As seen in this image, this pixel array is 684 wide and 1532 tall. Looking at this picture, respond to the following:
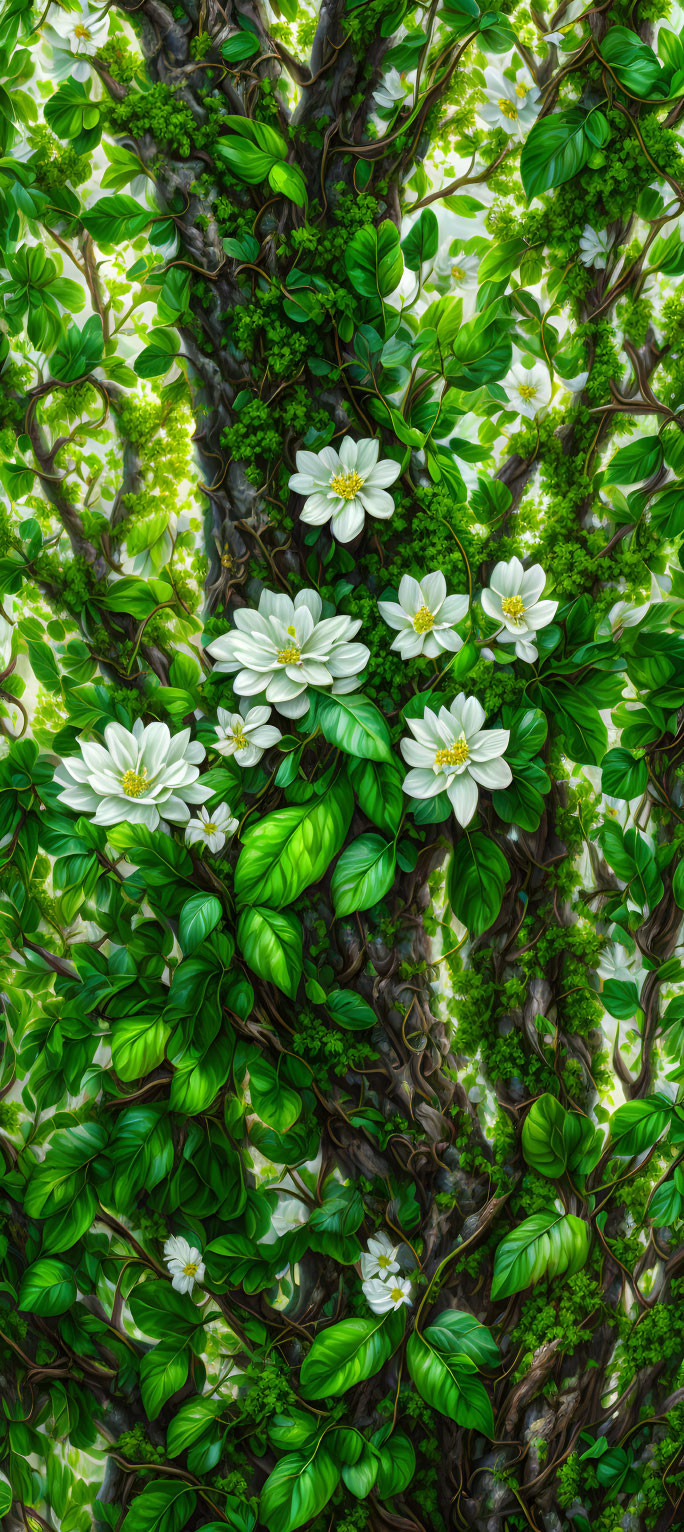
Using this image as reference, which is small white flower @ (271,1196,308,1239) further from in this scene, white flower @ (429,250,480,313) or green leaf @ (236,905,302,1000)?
white flower @ (429,250,480,313)

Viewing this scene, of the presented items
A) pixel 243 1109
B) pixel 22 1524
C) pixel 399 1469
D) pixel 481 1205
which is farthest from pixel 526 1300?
pixel 22 1524

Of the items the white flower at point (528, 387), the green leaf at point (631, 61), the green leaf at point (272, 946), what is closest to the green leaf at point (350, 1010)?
the green leaf at point (272, 946)

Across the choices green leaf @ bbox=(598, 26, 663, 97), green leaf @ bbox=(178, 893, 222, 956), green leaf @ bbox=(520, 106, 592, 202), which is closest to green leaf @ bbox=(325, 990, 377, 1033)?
green leaf @ bbox=(178, 893, 222, 956)

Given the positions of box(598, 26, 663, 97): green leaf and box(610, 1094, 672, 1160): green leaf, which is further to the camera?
box(610, 1094, 672, 1160): green leaf

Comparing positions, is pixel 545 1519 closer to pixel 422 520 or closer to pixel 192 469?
pixel 422 520

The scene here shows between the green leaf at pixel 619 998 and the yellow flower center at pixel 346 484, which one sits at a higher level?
the yellow flower center at pixel 346 484

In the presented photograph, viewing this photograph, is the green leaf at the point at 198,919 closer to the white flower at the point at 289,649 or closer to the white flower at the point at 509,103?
the white flower at the point at 289,649
